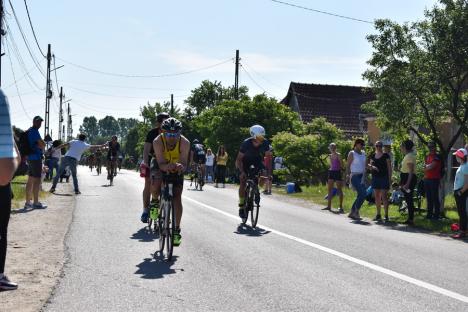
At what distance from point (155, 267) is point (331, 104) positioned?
51145 mm

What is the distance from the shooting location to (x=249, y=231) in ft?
39.0

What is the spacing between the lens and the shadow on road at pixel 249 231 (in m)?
11.5

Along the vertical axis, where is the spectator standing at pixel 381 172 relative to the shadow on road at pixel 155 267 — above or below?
above

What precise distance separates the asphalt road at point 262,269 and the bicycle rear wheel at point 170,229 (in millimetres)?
164

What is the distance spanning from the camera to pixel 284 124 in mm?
45406

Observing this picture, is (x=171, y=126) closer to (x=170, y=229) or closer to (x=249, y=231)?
(x=170, y=229)

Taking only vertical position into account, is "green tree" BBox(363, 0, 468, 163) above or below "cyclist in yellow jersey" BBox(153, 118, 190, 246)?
above

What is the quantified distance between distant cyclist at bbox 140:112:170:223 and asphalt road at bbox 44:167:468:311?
0.62m

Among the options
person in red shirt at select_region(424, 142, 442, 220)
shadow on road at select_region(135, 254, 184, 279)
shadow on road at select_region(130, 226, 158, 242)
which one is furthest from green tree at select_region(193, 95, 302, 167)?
shadow on road at select_region(135, 254, 184, 279)

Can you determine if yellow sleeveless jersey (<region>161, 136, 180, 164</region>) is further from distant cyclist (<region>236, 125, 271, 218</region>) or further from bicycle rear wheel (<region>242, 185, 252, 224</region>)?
bicycle rear wheel (<region>242, 185, 252, 224</region>)

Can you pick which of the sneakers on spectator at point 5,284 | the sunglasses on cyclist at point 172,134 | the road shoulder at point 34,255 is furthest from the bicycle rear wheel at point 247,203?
the sneakers on spectator at point 5,284

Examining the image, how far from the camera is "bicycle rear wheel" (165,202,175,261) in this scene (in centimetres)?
838

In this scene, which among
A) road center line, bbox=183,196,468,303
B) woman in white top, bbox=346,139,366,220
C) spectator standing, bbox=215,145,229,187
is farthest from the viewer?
spectator standing, bbox=215,145,229,187

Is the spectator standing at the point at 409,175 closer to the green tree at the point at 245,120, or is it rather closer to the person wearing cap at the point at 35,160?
the person wearing cap at the point at 35,160
